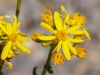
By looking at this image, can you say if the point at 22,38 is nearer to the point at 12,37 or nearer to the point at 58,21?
the point at 12,37

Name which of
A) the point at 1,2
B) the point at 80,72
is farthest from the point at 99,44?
the point at 1,2

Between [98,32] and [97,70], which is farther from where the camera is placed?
[98,32]

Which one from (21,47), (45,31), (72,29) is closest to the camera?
(21,47)

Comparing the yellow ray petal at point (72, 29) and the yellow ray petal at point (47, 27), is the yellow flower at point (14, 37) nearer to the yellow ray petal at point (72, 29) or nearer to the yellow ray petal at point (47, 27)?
the yellow ray petal at point (47, 27)

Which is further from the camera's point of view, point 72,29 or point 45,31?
point 45,31

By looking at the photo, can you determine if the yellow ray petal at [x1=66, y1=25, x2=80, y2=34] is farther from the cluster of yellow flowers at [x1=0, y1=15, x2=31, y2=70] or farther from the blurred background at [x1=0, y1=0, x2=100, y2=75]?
the blurred background at [x1=0, y1=0, x2=100, y2=75]

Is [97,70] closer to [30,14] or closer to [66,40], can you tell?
[30,14]

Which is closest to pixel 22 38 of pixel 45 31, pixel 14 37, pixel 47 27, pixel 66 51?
pixel 14 37

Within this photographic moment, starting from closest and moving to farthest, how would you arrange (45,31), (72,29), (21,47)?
(21,47), (72,29), (45,31)
